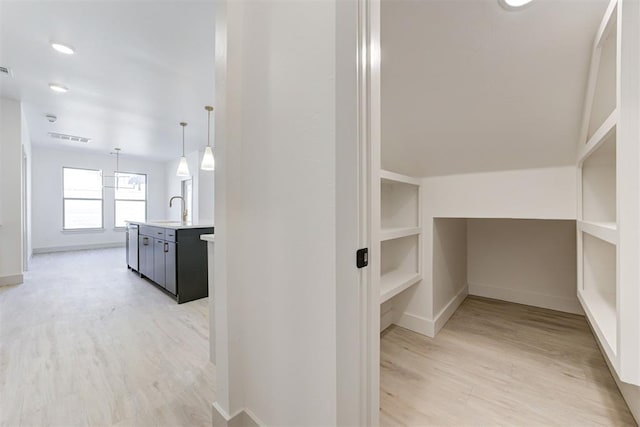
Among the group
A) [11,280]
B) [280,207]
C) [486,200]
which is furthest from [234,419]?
[11,280]

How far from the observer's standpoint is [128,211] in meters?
7.58

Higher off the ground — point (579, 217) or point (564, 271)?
point (579, 217)

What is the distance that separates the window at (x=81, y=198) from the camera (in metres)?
6.67

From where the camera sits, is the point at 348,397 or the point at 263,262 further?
the point at 263,262

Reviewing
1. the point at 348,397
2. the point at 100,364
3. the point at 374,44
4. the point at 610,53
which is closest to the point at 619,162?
the point at 610,53

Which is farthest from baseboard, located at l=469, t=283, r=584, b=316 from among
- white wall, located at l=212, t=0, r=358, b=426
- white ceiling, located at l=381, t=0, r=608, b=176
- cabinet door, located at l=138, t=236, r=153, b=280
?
cabinet door, located at l=138, t=236, r=153, b=280

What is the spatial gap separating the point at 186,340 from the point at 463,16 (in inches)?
112

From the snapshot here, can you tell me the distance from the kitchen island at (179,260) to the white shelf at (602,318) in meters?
3.31

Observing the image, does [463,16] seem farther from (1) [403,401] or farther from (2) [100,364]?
(2) [100,364]

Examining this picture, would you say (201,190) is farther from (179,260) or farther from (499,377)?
(499,377)

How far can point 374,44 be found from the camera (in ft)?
2.81

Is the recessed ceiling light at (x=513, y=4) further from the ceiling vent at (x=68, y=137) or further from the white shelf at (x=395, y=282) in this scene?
the ceiling vent at (x=68, y=137)

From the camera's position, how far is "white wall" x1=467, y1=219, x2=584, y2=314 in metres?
2.61

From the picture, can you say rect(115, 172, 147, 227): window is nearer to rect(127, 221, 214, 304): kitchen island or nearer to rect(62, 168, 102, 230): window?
rect(62, 168, 102, 230): window
